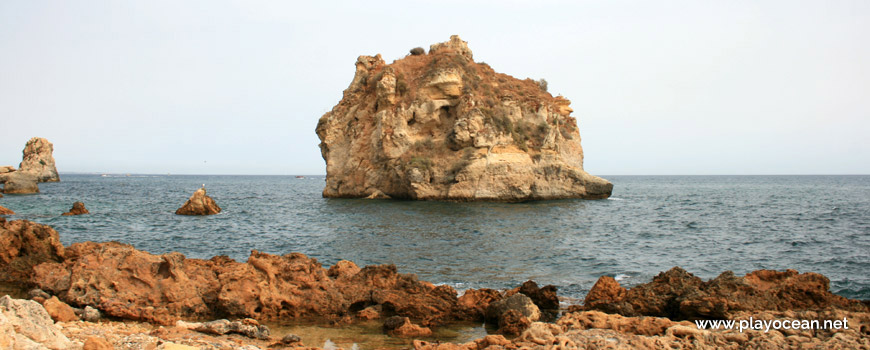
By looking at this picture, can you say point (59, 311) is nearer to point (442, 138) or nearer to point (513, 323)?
point (513, 323)

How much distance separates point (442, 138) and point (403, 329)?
31.0 metres

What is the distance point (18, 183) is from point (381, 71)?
35.3 m

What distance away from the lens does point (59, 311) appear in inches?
309

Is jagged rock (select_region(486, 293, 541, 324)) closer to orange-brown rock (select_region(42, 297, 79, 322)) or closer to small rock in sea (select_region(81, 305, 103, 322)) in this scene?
small rock in sea (select_region(81, 305, 103, 322))

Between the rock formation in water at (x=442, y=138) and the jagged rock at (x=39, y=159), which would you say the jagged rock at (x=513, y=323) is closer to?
the rock formation in water at (x=442, y=138)

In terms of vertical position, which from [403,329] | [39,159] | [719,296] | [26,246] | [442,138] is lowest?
[403,329]

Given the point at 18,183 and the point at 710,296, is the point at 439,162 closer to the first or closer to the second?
the point at 710,296

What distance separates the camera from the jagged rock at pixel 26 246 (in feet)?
36.4

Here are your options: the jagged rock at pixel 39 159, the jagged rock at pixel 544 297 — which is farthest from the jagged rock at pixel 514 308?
the jagged rock at pixel 39 159

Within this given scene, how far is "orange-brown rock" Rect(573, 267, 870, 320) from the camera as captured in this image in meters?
8.63

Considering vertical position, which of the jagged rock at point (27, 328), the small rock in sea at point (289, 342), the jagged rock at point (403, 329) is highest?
the jagged rock at point (27, 328)

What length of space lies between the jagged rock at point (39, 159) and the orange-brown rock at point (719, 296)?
82.2 m

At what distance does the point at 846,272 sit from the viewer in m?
13.6

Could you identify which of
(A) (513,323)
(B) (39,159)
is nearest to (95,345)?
(A) (513,323)
